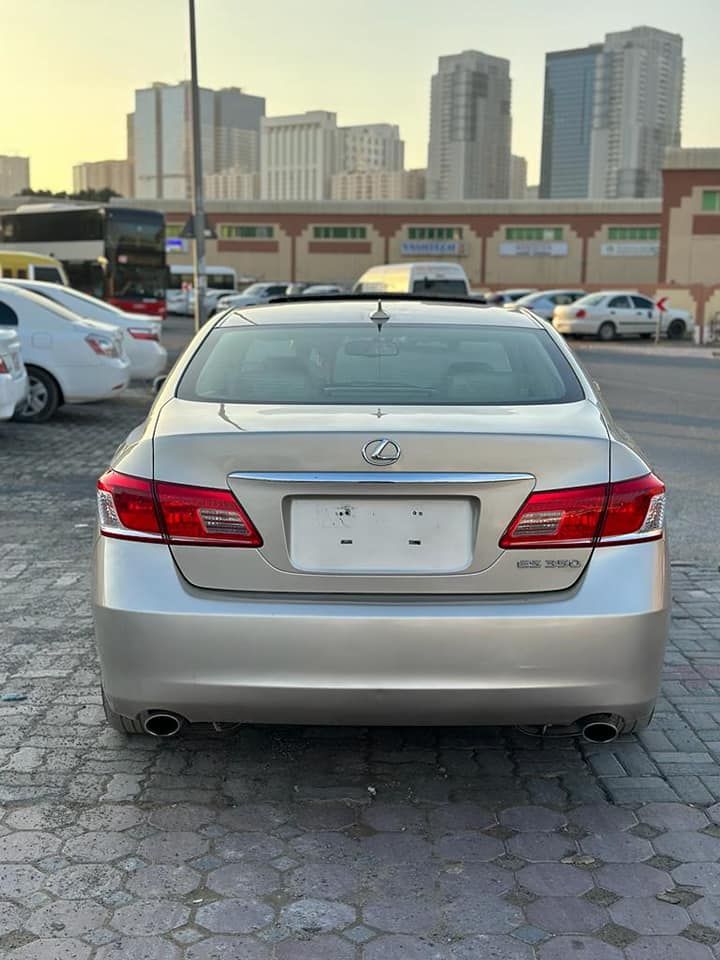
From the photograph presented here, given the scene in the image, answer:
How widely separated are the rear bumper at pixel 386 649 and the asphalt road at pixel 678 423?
359 centimetres

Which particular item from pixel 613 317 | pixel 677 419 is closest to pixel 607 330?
pixel 613 317

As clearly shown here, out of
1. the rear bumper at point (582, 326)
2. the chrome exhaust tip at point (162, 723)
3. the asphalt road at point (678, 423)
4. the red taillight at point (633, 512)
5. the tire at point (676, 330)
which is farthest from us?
the tire at point (676, 330)

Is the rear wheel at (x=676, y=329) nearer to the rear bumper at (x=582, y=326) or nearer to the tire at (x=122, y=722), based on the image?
the rear bumper at (x=582, y=326)

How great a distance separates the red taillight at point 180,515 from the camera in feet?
9.88

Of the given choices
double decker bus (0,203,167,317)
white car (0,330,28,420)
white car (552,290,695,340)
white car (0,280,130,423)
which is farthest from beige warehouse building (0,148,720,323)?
white car (0,330,28,420)

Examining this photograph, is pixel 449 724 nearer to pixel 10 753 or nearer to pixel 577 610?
pixel 577 610

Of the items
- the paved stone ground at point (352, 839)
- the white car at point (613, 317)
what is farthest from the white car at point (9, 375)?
the white car at point (613, 317)

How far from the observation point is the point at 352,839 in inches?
123

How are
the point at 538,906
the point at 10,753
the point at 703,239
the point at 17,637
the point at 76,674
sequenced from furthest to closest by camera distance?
the point at 703,239
the point at 17,637
the point at 76,674
the point at 10,753
the point at 538,906

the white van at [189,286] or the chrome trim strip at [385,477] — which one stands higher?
the chrome trim strip at [385,477]

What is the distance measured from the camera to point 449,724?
3115mm

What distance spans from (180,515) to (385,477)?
0.60 meters

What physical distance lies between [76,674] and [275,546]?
5.95 ft

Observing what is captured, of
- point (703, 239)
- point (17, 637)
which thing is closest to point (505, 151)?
point (703, 239)
